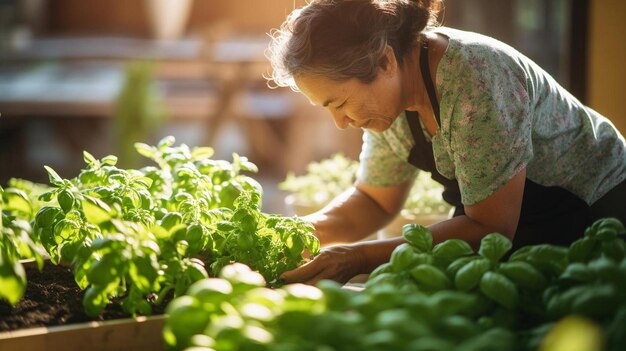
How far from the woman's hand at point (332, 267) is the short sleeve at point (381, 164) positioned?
0.48 meters

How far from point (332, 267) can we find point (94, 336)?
19.3 inches

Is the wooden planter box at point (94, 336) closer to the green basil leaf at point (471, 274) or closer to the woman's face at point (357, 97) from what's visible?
the green basil leaf at point (471, 274)

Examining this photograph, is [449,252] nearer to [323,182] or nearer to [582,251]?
[582,251]

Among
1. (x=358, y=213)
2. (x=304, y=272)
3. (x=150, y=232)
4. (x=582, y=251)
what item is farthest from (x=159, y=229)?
(x=358, y=213)

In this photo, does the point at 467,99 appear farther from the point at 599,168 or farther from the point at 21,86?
the point at 21,86

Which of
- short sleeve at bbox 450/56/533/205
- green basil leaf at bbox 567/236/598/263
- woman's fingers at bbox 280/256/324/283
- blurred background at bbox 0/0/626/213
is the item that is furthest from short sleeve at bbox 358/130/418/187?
blurred background at bbox 0/0/626/213

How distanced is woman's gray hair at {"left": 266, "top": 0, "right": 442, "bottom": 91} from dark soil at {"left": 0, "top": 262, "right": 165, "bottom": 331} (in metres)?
0.58

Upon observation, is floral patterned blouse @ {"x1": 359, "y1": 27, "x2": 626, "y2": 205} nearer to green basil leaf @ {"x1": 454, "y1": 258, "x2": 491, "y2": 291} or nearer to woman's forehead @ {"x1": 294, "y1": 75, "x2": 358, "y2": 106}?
woman's forehead @ {"x1": 294, "y1": 75, "x2": 358, "y2": 106}

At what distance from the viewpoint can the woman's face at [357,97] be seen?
152 centimetres

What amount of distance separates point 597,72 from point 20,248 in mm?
2549

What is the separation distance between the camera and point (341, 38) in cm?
150

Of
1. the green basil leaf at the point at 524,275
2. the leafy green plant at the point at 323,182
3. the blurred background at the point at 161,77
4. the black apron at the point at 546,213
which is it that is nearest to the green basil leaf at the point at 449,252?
the green basil leaf at the point at 524,275

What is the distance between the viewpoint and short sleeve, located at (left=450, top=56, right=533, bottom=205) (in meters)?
1.45

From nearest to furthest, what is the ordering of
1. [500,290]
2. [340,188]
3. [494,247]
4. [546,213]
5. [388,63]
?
[500,290]
[494,247]
[388,63]
[546,213]
[340,188]
